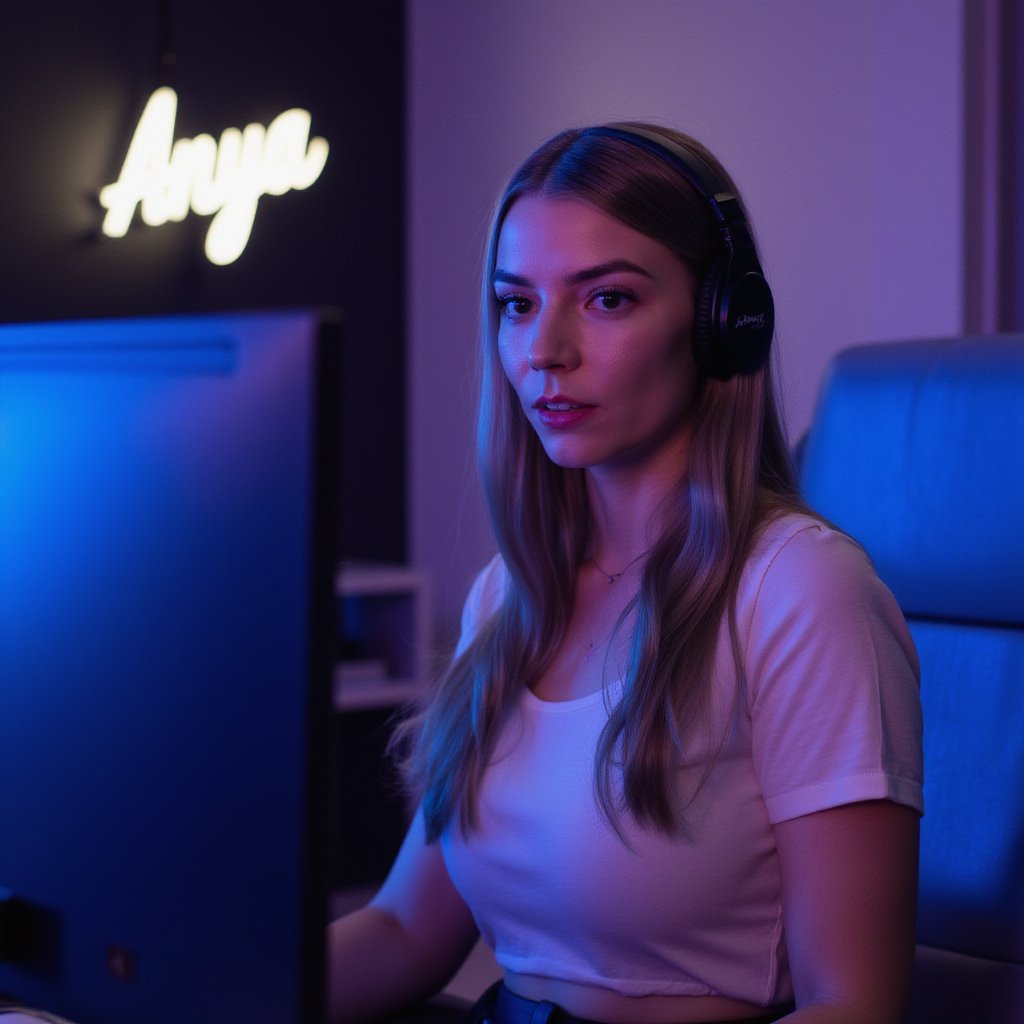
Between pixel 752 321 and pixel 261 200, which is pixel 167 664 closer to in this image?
pixel 752 321

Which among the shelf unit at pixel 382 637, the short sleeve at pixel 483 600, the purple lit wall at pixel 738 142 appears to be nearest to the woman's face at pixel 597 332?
the short sleeve at pixel 483 600

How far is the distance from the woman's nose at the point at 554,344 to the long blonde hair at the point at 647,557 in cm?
10

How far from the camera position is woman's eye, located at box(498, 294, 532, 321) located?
117cm

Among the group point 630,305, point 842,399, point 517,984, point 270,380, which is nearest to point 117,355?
point 270,380

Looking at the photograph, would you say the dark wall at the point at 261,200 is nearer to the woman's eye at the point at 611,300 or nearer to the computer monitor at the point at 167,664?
the woman's eye at the point at 611,300

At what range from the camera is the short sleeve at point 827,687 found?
985mm

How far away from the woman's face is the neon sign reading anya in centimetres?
227

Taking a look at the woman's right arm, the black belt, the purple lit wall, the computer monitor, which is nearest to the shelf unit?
the purple lit wall

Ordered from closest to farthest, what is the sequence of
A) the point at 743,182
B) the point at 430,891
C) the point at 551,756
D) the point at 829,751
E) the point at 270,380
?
the point at 270,380 < the point at 829,751 < the point at 551,756 < the point at 430,891 < the point at 743,182

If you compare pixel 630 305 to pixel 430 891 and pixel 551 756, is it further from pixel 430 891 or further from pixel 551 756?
pixel 430 891

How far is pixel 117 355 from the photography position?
625 millimetres

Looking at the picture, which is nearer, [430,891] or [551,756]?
[551,756]

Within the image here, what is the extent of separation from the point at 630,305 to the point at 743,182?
Result: 1.91 metres

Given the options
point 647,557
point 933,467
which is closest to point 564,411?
point 647,557
